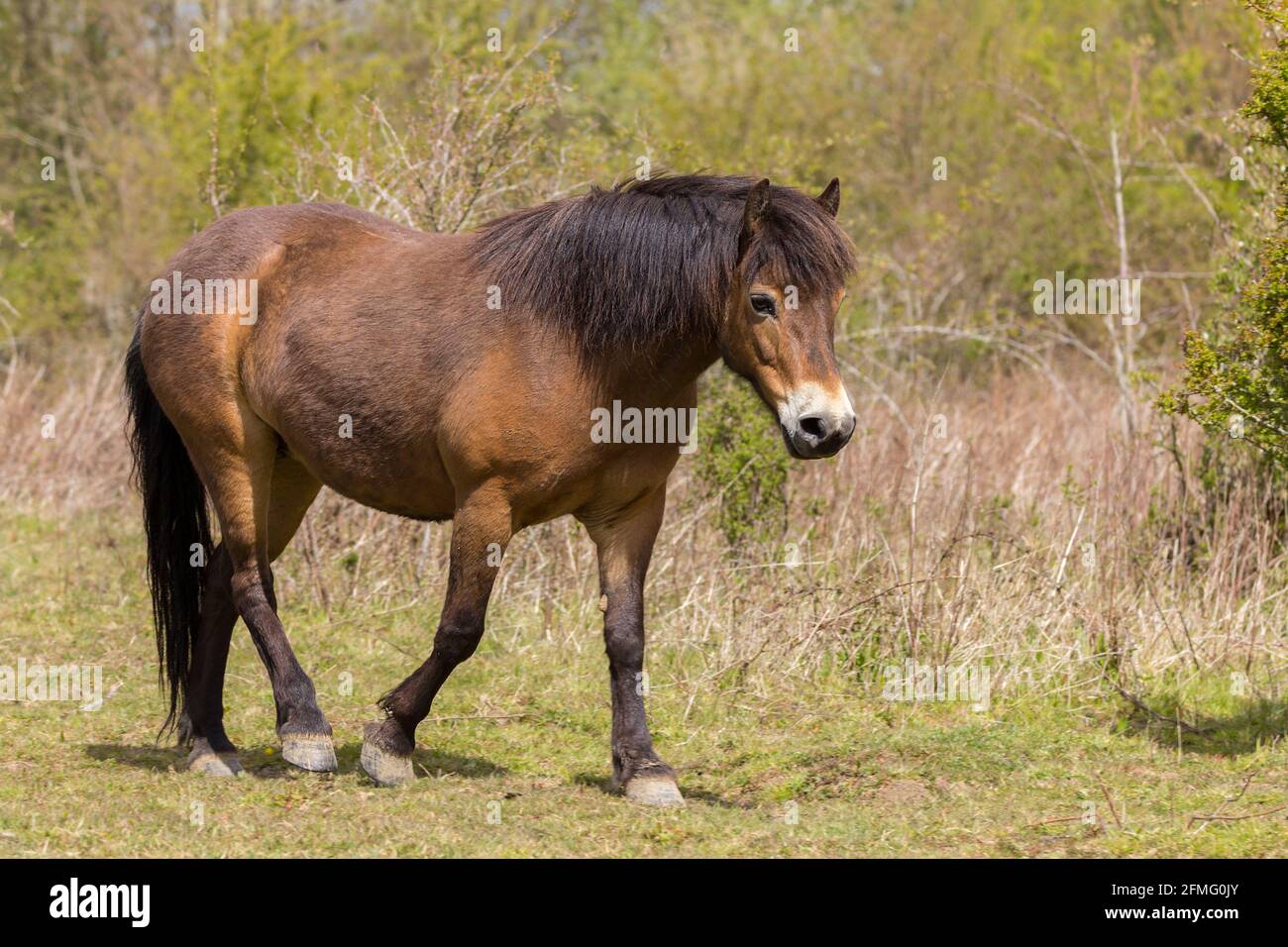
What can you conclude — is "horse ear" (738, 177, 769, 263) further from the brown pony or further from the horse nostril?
the horse nostril

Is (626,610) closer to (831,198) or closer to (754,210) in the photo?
(754,210)

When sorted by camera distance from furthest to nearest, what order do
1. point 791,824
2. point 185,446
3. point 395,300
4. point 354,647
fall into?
point 354,647 → point 185,446 → point 395,300 → point 791,824

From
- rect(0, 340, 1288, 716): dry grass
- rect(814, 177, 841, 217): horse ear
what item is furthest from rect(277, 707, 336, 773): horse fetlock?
rect(814, 177, 841, 217): horse ear

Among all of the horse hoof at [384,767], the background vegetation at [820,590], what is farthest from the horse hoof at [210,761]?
the horse hoof at [384,767]

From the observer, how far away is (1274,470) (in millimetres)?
7941

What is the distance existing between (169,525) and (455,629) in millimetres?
1712

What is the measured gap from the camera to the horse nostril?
15.8 feet

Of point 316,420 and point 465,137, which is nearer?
point 316,420

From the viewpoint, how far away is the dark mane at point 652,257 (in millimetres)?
5105

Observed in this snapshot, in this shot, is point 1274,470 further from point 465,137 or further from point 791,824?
point 465,137

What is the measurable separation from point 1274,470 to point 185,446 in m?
5.52

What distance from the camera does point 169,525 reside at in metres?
6.57

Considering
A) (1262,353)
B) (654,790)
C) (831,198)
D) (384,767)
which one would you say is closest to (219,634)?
(384,767)
